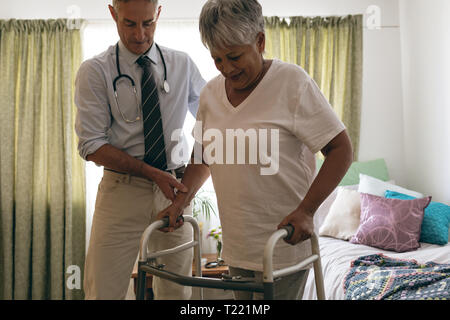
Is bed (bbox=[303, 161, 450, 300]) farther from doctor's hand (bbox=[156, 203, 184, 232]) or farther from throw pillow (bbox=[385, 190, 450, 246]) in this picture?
doctor's hand (bbox=[156, 203, 184, 232])

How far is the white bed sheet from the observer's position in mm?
2188

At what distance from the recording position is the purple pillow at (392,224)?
102 inches

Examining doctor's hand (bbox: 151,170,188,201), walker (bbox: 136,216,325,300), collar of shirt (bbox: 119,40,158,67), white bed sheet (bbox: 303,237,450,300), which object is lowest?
white bed sheet (bbox: 303,237,450,300)

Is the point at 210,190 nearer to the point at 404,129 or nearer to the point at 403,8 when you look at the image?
the point at 404,129

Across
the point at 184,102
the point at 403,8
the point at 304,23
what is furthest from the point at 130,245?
the point at 403,8

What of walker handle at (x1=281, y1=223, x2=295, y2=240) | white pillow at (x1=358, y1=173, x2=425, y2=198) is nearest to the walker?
walker handle at (x1=281, y1=223, x2=295, y2=240)

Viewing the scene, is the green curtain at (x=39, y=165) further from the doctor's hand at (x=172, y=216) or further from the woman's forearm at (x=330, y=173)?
the woman's forearm at (x=330, y=173)

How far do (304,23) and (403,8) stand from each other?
89 cm

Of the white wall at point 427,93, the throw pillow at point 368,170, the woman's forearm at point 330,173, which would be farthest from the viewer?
the throw pillow at point 368,170

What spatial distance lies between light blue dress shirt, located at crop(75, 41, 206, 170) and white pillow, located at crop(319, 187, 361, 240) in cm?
169

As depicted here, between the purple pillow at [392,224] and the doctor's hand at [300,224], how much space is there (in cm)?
184

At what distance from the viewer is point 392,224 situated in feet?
8.64

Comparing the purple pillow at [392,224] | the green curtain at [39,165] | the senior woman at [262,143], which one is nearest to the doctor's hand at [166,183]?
the senior woman at [262,143]

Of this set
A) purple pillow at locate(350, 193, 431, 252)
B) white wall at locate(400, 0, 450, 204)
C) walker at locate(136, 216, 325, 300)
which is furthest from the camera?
white wall at locate(400, 0, 450, 204)
